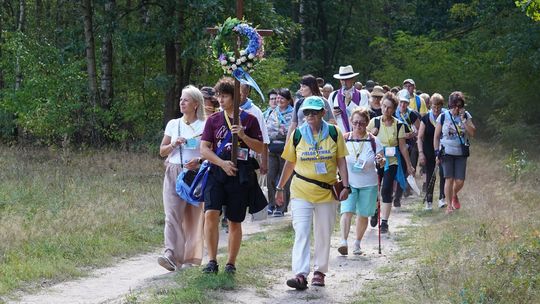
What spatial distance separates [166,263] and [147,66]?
54.7ft

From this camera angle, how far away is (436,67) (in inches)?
1371

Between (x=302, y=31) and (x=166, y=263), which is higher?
(x=302, y=31)

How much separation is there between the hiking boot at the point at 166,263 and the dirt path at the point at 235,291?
0.07m

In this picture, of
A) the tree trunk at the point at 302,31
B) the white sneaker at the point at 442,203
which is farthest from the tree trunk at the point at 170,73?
the tree trunk at the point at 302,31

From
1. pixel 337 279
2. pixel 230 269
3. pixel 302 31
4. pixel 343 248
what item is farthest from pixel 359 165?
pixel 302 31

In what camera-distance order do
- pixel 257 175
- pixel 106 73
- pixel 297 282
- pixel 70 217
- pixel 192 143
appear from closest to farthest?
pixel 297 282 → pixel 192 143 → pixel 257 175 → pixel 70 217 → pixel 106 73

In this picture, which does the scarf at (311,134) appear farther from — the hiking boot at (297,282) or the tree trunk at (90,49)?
the tree trunk at (90,49)

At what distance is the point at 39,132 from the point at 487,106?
759 inches

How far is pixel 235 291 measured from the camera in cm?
905

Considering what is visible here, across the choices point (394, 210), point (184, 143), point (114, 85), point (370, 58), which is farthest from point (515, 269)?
point (370, 58)

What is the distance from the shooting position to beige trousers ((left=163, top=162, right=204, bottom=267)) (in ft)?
34.3

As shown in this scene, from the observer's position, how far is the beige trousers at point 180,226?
10.5 meters

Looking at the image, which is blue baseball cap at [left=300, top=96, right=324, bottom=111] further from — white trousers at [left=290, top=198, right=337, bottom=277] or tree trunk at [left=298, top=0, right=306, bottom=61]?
tree trunk at [left=298, top=0, right=306, bottom=61]

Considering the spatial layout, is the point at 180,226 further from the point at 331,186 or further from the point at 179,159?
the point at 331,186
